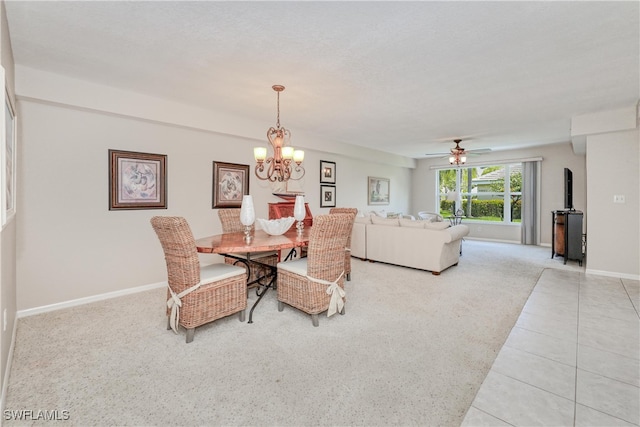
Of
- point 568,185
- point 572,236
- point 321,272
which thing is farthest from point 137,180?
point 568,185

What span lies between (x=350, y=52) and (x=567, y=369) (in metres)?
2.68

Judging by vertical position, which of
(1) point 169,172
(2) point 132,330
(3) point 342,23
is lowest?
(2) point 132,330

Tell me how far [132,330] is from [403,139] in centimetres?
520

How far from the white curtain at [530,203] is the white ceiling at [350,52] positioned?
3264 mm

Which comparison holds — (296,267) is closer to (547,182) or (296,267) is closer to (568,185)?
(568,185)

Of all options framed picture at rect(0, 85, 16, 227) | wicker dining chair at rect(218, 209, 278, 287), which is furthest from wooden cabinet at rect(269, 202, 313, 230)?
framed picture at rect(0, 85, 16, 227)

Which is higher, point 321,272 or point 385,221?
point 385,221

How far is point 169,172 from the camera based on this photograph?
3.62 metres

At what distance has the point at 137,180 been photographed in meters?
3.36

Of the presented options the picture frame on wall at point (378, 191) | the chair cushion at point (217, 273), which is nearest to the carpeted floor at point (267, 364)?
the chair cushion at point (217, 273)

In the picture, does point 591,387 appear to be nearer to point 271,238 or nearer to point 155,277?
point 271,238

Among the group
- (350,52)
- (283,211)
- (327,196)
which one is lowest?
(283,211)

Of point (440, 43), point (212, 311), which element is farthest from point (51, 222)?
point (440, 43)

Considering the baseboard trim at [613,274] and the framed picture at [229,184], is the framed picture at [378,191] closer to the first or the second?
the framed picture at [229,184]
